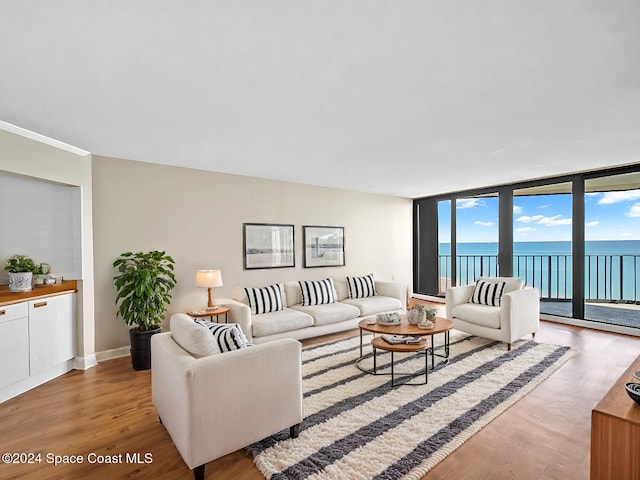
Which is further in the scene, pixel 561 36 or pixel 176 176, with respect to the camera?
pixel 176 176

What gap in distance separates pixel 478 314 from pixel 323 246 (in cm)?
Result: 272

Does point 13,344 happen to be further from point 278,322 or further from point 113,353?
point 278,322

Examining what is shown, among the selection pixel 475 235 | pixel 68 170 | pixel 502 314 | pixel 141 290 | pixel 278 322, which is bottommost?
pixel 278 322

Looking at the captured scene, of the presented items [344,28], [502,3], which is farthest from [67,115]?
[502,3]

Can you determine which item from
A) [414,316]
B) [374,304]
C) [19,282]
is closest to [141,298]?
[19,282]

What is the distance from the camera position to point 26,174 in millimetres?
3121

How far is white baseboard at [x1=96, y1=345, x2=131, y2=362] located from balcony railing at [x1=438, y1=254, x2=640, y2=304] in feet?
20.0

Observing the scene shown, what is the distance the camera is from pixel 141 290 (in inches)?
144

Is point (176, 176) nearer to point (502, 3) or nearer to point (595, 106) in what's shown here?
point (502, 3)

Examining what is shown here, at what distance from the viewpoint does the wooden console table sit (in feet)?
4.80

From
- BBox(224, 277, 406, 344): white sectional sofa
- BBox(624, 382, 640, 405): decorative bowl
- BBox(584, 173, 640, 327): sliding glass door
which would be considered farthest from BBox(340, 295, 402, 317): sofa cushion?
BBox(624, 382, 640, 405): decorative bowl

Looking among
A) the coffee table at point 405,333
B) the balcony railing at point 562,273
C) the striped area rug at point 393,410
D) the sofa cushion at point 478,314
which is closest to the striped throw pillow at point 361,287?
the sofa cushion at point 478,314

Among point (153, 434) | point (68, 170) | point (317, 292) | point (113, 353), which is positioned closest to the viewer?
point (153, 434)

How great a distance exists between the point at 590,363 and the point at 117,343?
5451 mm
